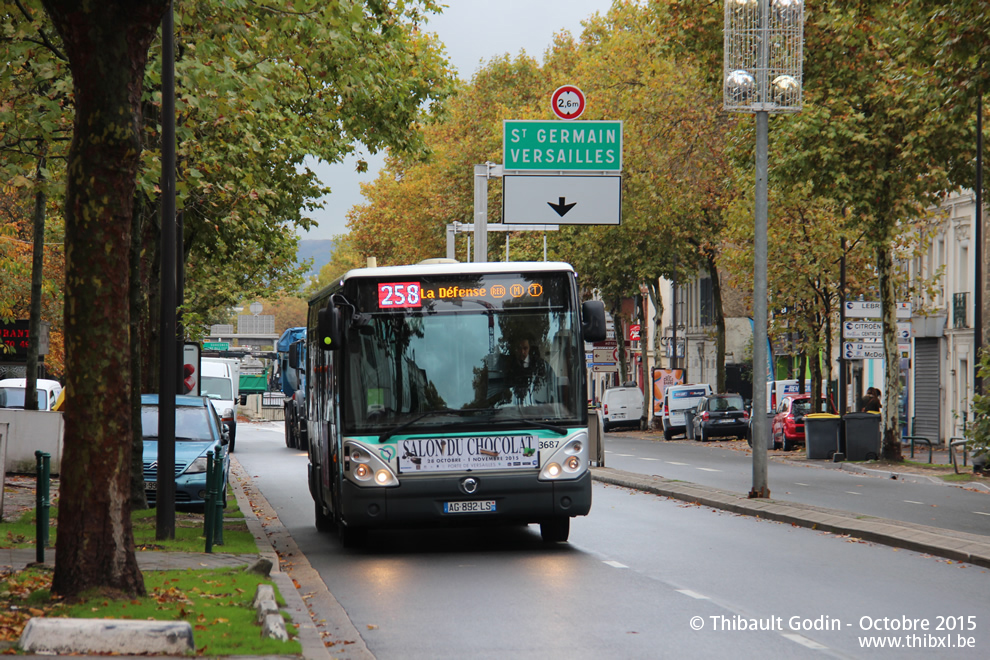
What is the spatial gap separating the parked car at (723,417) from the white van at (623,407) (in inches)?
446

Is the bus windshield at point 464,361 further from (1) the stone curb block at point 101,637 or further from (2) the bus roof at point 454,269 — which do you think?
(1) the stone curb block at point 101,637

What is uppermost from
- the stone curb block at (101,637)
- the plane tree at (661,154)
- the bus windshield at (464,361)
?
the plane tree at (661,154)

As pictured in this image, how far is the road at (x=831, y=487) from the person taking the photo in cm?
1942

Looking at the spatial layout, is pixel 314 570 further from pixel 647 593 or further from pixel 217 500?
pixel 647 593

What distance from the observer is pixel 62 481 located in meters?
9.48

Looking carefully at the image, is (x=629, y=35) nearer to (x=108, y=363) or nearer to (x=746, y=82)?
(x=746, y=82)

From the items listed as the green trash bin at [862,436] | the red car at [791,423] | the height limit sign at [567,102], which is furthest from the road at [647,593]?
the red car at [791,423]

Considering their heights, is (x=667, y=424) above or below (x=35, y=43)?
below

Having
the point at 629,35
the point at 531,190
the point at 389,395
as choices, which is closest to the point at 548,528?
the point at 389,395

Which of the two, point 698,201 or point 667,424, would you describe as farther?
point 667,424

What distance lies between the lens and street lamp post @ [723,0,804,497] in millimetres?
20375

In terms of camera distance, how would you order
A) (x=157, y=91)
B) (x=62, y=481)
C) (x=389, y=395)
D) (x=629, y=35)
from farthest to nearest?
(x=629, y=35) < (x=157, y=91) < (x=389, y=395) < (x=62, y=481)

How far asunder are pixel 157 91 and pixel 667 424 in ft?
123

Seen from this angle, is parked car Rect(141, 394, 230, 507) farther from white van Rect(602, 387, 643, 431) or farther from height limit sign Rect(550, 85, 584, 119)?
white van Rect(602, 387, 643, 431)
